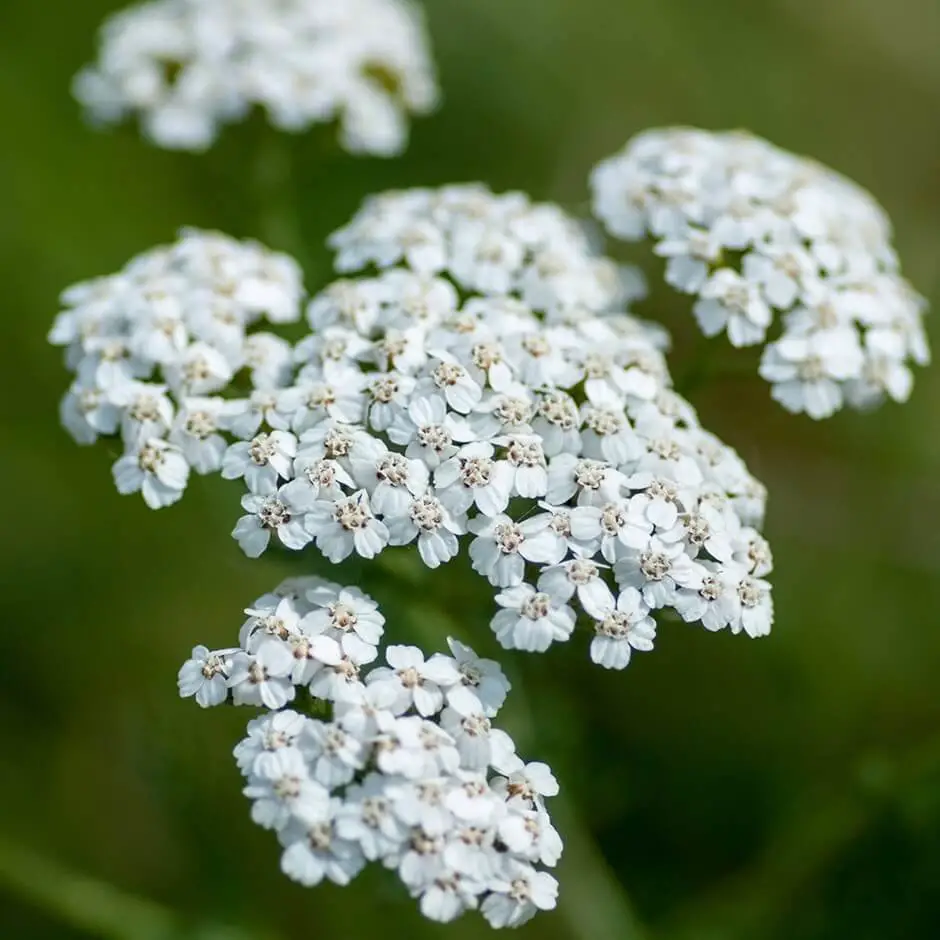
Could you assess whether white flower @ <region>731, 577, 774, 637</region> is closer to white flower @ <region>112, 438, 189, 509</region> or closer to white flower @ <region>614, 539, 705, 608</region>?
white flower @ <region>614, 539, 705, 608</region>

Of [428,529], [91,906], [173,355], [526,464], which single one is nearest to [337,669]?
[428,529]

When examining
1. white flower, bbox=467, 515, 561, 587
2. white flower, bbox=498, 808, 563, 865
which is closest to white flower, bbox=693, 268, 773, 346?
white flower, bbox=467, 515, 561, 587

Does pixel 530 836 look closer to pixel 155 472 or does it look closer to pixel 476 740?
pixel 476 740

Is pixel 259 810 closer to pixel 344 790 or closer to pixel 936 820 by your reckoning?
pixel 344 790

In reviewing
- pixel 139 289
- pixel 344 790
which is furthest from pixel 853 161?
pixel 344 790

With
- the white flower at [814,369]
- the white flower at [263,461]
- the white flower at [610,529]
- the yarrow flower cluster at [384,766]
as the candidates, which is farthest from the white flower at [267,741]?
the white flower at [814,369]

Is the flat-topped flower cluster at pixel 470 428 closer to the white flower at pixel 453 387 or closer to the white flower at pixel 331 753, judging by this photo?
the white flower at pixel 453 387
